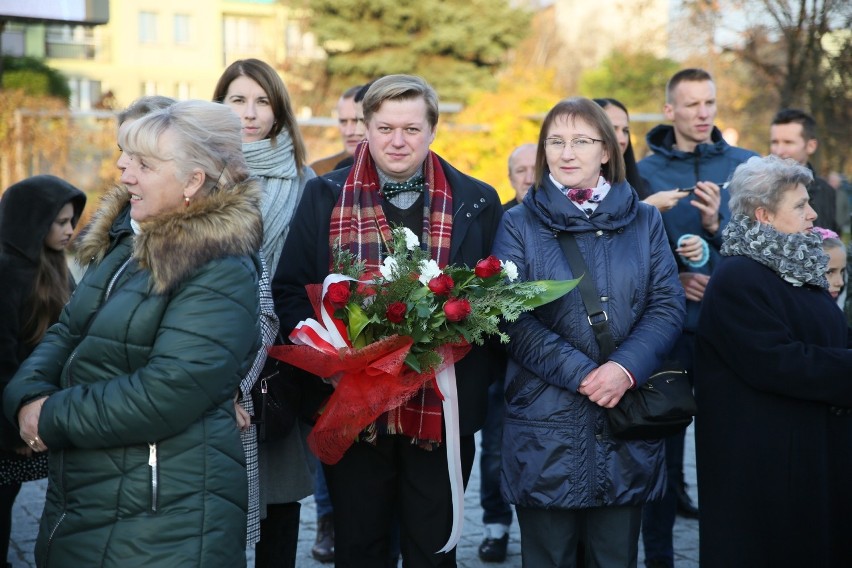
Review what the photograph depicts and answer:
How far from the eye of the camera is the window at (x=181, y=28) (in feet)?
142

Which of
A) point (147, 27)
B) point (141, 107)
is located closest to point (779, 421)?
point (141, 107)

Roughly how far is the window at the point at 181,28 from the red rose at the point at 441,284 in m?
42.4

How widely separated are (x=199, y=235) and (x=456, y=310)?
0.92 m

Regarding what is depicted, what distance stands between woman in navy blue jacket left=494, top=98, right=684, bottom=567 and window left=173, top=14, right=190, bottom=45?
41834 millimetres

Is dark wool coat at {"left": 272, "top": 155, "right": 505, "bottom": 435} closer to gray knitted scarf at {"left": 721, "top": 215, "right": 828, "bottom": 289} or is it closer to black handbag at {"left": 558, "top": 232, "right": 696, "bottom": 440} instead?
black handbag at {"left": 558, "top": 232, "right": 696, "bottom": 440}

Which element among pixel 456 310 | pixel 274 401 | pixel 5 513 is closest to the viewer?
pixel 456 310

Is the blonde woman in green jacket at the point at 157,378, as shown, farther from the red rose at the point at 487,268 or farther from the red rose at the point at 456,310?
the red rose at the point at 487,268

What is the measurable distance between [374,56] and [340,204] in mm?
27208

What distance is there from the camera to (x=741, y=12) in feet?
60.8

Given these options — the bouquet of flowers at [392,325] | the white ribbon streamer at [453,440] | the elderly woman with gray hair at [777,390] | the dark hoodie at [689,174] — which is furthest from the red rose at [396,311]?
the dark hoodie at [689,174]

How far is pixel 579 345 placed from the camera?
3.99m

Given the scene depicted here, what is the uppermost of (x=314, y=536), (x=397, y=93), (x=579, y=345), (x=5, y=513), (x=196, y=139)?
(x=397, y=93)

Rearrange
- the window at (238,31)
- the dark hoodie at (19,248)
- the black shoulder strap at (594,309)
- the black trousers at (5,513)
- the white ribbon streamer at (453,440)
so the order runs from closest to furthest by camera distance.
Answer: the white ribbon streamer at (453,440), the black shoulder strap at (594,309), the dark hoodie at (19,248), the black trousers at (5,513), the window at (238,31)

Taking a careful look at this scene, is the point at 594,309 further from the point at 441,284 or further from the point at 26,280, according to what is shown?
the point at 26,280
